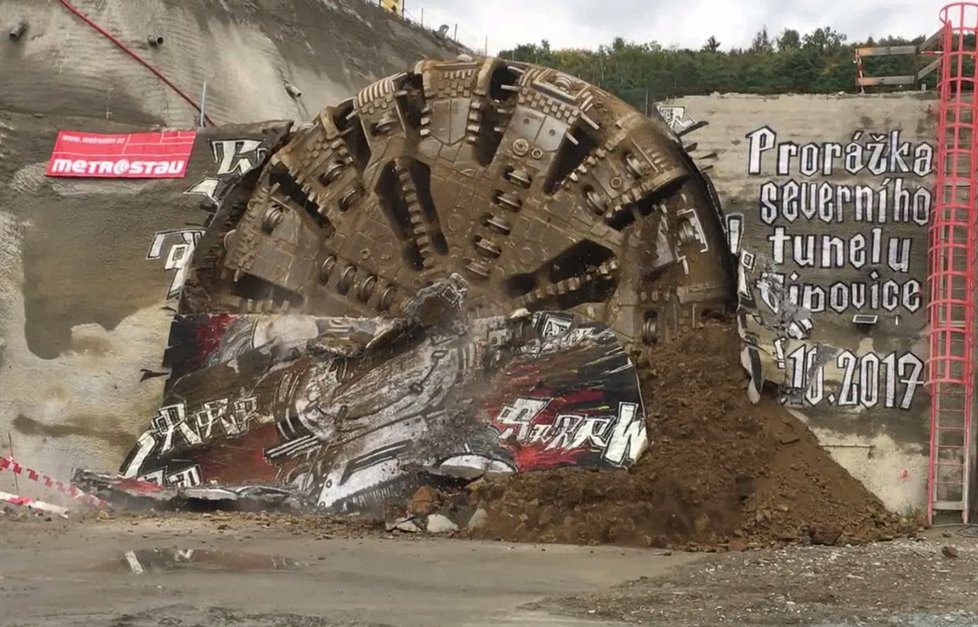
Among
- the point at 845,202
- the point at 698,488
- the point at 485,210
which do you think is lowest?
the point at 698,488

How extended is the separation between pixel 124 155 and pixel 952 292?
14.0m

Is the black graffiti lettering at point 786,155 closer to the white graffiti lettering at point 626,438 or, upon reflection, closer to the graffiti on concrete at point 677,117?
the graffiti on concrete at point 677,117

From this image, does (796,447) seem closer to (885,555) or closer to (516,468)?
(885,555)

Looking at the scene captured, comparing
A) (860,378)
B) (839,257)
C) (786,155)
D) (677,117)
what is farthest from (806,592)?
(677,117)

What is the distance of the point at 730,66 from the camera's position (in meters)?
56.0

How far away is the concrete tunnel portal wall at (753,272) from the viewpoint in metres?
16.5

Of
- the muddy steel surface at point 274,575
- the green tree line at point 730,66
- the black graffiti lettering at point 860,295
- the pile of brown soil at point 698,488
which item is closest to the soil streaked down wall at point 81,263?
the muddy steel surface at point 274,575

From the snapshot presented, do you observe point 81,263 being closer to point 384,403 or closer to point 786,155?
point 384,403

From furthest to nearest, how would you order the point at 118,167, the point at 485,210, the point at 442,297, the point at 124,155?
the point at 124,155, the point at 118,167, the point at 485,210, the point at 442,297

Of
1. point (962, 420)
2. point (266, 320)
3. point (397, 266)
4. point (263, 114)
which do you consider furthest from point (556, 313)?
point (263, 114)

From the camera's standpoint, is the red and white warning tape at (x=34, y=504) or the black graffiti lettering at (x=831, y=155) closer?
the red and white warning tape at (x=34, y=504)

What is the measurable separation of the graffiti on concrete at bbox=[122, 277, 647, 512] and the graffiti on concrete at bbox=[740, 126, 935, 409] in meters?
3.62

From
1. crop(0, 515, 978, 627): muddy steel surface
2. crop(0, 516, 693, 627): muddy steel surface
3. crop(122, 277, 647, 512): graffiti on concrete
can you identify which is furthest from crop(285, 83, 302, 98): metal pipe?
crop(0, 515, 978, 627): muddy steel surface

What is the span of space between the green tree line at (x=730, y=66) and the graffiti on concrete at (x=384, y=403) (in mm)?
26970
